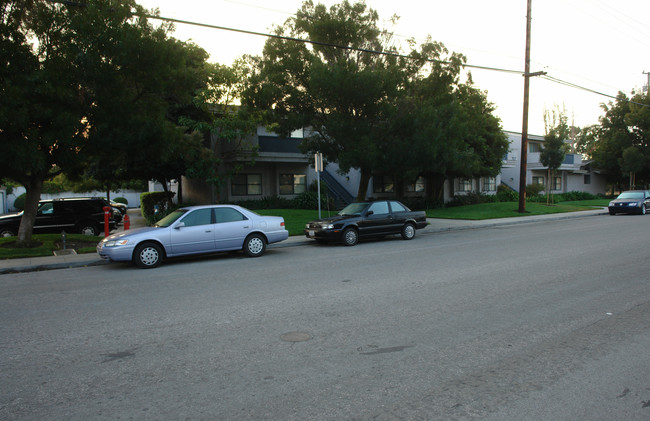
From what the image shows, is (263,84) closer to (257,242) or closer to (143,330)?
(257,242)

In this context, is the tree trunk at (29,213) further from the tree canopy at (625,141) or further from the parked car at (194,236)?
the tree canopy at (625,141)

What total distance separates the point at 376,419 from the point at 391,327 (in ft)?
7.21

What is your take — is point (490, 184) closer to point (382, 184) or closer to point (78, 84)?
point (382, 184)

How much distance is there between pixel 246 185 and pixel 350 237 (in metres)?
14.1

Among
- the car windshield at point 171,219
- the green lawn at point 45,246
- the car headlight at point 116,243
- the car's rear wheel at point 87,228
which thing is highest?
the car windshield at point 171,219

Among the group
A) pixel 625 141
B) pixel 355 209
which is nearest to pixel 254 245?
Result: pixel 355 209

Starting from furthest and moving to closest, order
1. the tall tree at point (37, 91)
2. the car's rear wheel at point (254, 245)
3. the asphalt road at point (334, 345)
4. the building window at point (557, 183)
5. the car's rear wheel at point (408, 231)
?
1. the building window at point (557, 183)
2. the car's rear wheel at point (408, 231)
3. the car's rear wheel at point (254, 245)
4. the tall tree at point (37, 91)
5. the asphalt road at point (334, 345)

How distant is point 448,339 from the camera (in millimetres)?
5008

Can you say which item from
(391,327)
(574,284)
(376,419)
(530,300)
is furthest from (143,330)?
(574,284)

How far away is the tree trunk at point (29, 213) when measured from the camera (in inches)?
539

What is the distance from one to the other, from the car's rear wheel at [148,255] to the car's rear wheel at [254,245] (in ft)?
7.37

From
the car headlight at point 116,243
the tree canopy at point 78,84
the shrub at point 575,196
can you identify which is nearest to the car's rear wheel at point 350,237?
the tree canopy at point 78,84

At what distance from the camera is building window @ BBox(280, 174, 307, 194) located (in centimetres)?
2850

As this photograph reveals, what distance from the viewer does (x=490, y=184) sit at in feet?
132
